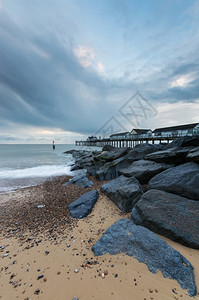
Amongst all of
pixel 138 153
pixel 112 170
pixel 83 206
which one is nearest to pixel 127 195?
pixel 83 206

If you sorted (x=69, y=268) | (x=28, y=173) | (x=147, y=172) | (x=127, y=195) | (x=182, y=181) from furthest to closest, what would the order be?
(x=28, y=173) < (x=147, y=172) < (x=127, y=195) < (x=182, y=181) < (x=69, y=268)

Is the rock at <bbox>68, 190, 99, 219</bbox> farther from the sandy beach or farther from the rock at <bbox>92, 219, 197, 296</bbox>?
the rock at <bbox>92, 219, 197, 296</bbox>

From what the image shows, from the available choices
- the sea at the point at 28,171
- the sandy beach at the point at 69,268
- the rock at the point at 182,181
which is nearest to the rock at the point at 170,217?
the sandy beach at the point at 69,268

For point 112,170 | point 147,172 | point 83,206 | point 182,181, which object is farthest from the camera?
point 112,170

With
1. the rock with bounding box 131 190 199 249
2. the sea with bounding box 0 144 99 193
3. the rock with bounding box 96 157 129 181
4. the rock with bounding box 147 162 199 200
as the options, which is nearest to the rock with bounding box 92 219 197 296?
the rock with bounding box 131 190 199 249

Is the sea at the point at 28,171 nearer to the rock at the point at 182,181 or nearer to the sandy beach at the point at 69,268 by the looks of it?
the sandy beach at the point at 69,268

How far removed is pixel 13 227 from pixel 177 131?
4582 cm

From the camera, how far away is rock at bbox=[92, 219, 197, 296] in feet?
6.40

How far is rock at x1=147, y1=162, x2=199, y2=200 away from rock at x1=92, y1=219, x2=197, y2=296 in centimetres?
184

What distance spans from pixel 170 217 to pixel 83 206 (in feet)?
8.55

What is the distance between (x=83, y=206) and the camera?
424cm

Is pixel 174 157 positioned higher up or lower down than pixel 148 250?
higher up

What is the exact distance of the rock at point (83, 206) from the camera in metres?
3.90

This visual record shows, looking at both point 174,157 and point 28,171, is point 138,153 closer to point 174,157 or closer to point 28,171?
point 174,157
